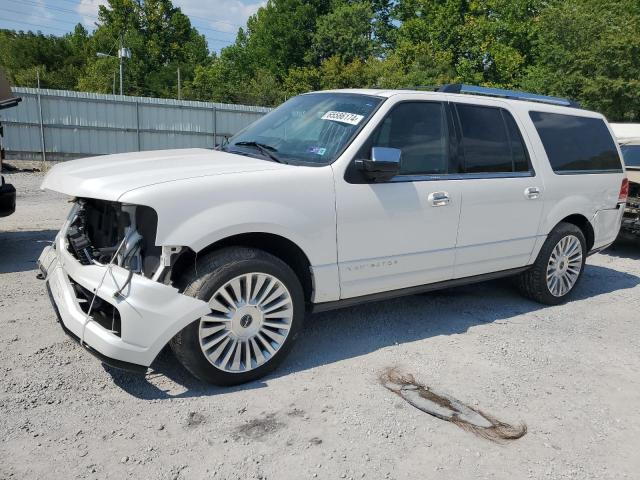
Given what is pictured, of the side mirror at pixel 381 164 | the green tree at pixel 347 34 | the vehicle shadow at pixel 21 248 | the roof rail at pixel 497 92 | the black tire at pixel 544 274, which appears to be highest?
the green tree at pixel 347 34

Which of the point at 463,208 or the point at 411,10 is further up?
the point at 411,10

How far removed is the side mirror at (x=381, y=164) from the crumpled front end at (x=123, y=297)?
1.44m

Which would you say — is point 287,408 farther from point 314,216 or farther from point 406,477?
point 314,216

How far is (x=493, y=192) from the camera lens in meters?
4.66

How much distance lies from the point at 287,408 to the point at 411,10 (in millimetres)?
46236

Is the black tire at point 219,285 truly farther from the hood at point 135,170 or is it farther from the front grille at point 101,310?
the hood at point 135,170

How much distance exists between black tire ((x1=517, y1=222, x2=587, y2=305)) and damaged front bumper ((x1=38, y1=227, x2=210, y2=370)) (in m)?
3.51

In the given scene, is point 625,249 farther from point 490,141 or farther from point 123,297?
point 123,297

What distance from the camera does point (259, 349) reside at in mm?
3621

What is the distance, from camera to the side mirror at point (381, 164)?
3.76 meters

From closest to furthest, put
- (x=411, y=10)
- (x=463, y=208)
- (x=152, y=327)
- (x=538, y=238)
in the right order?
1. (x=152, y=327)
2. (x=463, y=208)
3. (x=538, y=238)
4. (x=411, y=10)

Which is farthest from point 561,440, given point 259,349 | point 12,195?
point 12,195

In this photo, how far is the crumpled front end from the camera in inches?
122

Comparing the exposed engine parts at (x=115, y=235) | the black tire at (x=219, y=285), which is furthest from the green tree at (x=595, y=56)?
the exposed engine parts at (x=115, y=235)
